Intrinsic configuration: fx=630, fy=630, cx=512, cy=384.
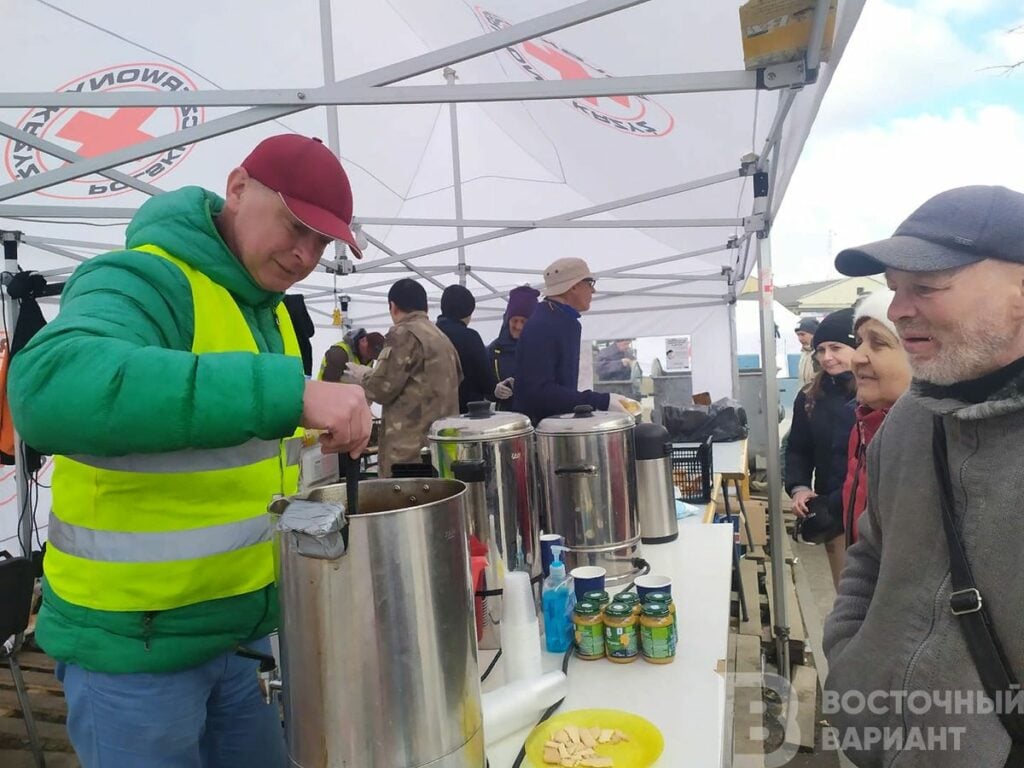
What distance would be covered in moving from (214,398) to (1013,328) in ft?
3.79

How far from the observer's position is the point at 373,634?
2.40 feet

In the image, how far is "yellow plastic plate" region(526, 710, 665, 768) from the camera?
3.09ft

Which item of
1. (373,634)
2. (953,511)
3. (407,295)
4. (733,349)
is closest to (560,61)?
(407,295)

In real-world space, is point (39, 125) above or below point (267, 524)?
above

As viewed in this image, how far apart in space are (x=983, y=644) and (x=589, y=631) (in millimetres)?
659

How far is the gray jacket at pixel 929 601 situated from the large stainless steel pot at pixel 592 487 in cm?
56

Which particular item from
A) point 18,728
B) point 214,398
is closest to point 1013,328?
point 214,398

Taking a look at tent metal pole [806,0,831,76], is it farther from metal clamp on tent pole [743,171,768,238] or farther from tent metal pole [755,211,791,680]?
tent metal pole [755,211,791,680]

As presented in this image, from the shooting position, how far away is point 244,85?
12.9 feet

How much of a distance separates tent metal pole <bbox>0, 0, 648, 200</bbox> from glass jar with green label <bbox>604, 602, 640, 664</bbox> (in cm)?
160

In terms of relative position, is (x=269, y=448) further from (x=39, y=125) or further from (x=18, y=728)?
(x=39, y=125)

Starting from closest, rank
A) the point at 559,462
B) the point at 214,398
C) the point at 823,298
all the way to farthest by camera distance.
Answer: the point at 214,398
the point at 559,462
the point at 823,298

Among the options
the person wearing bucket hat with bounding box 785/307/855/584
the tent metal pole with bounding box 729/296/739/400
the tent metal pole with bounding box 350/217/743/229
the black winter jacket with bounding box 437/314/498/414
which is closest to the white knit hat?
the person wearing bucket hat with bounding box 785/307/855/584

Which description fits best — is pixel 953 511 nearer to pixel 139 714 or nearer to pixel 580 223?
pixel 139 714
